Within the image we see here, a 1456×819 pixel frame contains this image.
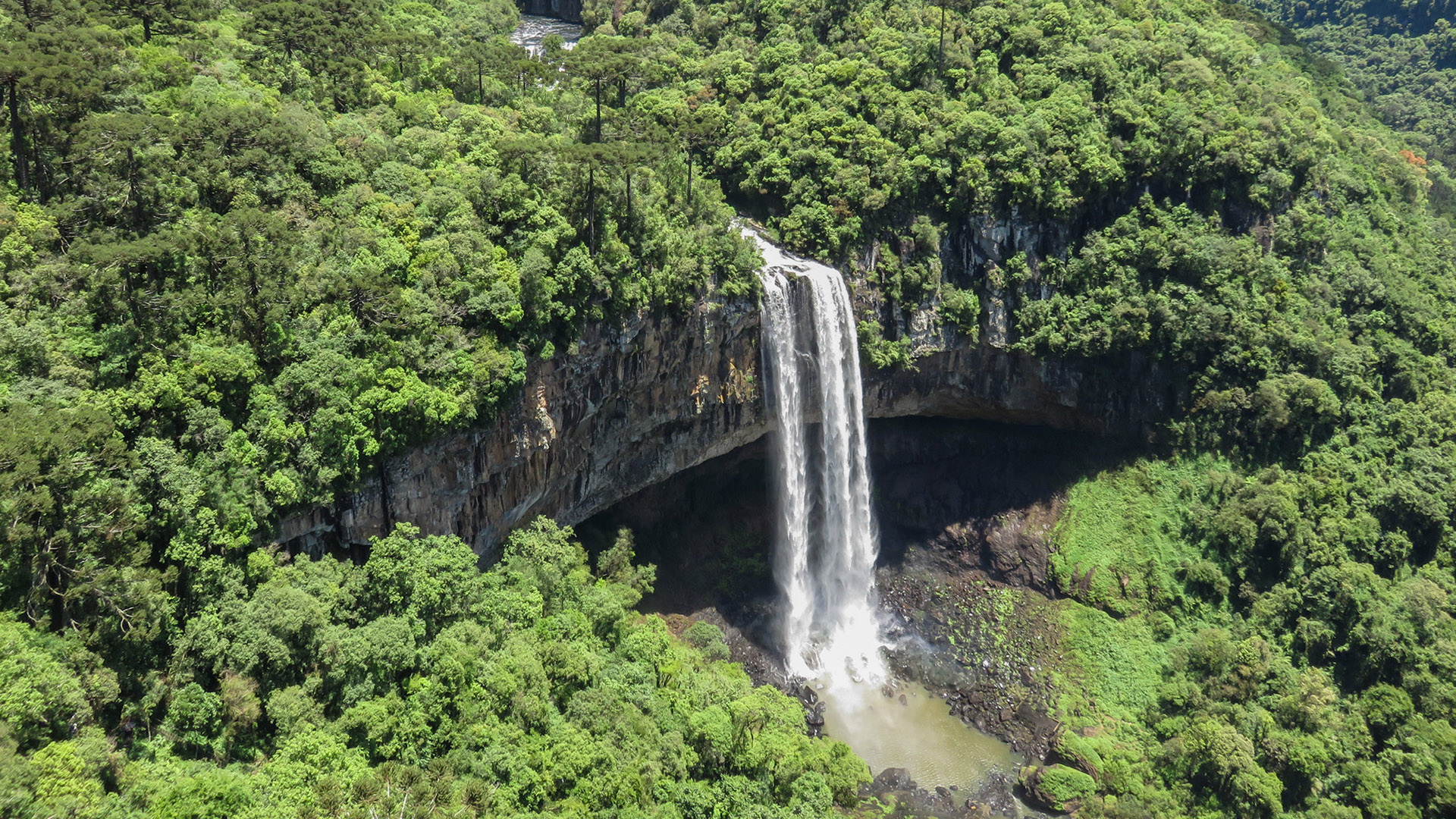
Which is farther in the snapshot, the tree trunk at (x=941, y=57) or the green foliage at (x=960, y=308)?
the tree trunk at (x=941, y=57)

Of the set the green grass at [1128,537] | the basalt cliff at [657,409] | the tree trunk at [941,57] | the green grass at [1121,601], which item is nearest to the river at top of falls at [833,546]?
the basalt cliff at [657,409]

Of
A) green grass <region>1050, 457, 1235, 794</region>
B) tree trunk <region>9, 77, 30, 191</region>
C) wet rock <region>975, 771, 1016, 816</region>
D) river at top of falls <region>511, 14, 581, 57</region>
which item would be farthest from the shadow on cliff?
river at top of falls <region>511, 14, 581, 57</region>

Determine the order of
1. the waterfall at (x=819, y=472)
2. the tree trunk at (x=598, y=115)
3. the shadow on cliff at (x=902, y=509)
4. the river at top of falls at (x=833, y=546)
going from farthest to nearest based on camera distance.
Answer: the shadow on cliff at (x=902, y=509) → the tree trunk at (x=598, y=115) → the waterfall at (x=819, y=472) → the river at top of falls at (x=833, y=546)

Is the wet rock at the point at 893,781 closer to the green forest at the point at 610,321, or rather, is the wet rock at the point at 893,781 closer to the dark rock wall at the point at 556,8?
the green forest at the point at 610,321

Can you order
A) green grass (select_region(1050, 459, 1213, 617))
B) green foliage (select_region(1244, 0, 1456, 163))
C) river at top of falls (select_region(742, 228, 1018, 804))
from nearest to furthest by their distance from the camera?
river at top of falls (select_region(742, 228, 1018, 804)) < green grass (select_region(1050, 459, 1213, 617)) < green foliage (select_region(1244, 0, 1456, 163))

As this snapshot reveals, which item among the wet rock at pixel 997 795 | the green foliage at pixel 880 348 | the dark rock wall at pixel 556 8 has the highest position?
the dark rock wall at pixel 556 8

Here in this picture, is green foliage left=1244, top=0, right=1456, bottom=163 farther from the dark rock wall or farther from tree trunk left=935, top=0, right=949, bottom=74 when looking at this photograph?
the dark rock wall
